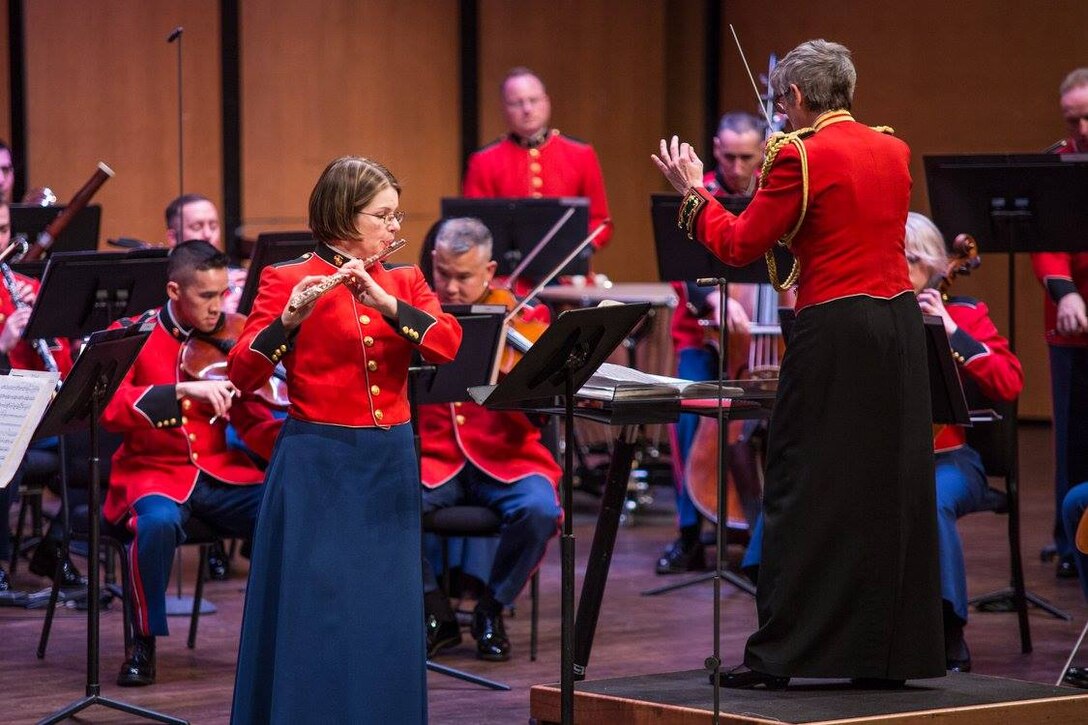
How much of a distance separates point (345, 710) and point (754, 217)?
1.25 metres

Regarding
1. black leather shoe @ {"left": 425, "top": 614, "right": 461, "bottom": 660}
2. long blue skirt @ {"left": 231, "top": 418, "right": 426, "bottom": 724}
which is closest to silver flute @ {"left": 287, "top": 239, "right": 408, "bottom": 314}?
long blue skirt @ {"left": 231, "top": 418, "right": 426, "bottom": 724}

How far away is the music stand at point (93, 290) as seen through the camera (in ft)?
15.3

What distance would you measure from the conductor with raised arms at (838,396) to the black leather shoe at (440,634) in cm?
152

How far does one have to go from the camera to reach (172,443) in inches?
179

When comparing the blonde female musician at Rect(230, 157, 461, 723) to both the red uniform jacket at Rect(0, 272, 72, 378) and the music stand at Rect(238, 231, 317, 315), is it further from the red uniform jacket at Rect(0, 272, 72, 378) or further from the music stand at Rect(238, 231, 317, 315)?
the red uniform jacket at Rect(0, 272, 72, 378)

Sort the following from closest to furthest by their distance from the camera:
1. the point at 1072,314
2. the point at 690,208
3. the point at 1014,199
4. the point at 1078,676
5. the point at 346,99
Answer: the point at 690,208 < the point at 1078,676 < the point at 1014,199 < the point at 1072,314 < the point at 346,99

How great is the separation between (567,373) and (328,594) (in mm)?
635

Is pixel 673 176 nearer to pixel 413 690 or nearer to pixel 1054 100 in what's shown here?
pixel 413 690

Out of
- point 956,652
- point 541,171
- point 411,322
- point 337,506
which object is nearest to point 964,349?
point 956,652

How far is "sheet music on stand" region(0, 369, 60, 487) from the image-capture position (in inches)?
133

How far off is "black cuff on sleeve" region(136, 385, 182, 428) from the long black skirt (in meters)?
1.73

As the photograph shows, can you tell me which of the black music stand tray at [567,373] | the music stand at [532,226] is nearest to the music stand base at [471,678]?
the black music stand tray at [567,373]

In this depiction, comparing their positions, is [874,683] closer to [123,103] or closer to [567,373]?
[567,373]

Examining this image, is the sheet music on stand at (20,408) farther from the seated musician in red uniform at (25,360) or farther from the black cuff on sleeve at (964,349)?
the black cuff on sleeve at (964,349)
